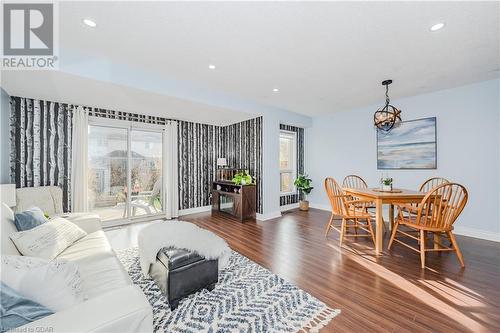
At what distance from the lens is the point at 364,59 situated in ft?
9.06

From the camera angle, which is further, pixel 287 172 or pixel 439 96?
pixel 287 172

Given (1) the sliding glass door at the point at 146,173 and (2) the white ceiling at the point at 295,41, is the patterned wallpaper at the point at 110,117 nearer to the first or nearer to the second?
(1) the sliding glass door at the point at 146,173

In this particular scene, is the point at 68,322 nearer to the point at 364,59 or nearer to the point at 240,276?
the point at 240,276

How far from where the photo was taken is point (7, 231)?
1.65 metres

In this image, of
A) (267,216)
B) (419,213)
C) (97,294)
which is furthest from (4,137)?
(419,213)

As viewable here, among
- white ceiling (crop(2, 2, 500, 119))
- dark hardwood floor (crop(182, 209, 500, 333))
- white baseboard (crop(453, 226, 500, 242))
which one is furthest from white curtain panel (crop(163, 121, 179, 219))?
white baseboard (crop(453, 226, 500, 242))

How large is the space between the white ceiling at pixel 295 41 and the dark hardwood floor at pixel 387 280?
2.64 m

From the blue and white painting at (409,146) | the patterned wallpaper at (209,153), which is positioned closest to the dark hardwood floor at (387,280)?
the blue and white painting at (409,146)

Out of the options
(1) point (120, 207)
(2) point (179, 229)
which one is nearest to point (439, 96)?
(2) point (179, 229)

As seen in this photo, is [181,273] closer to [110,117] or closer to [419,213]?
[419,213]

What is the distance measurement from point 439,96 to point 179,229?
512 cm

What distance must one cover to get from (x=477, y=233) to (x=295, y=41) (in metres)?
4.43

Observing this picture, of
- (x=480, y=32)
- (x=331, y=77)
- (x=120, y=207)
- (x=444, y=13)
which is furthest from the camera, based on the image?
(x=120, y=207)

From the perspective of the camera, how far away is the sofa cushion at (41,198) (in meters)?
3.15
